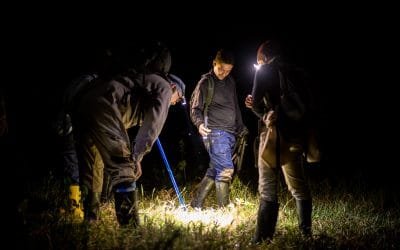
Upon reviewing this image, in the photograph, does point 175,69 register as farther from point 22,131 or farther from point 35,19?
point 22,131

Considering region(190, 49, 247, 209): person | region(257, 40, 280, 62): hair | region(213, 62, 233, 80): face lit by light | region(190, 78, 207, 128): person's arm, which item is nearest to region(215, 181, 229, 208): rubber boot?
region(190, 49, 247, 209): person

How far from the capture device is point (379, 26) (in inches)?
640

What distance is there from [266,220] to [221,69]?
102 inches

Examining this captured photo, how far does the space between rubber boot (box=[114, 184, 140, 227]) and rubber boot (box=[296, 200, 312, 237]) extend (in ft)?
5.82

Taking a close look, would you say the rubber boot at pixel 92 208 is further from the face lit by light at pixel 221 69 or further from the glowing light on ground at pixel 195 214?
the face lit by light at pixel 221 69

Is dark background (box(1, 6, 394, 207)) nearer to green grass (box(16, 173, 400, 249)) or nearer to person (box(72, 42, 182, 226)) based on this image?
green grass (box(16, 173, 400, 249))

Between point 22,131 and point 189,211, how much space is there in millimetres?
4513

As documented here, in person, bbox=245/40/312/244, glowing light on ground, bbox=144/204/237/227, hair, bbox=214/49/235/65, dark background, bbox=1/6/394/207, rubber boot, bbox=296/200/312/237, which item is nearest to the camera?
person, bbox=245/40/312/244

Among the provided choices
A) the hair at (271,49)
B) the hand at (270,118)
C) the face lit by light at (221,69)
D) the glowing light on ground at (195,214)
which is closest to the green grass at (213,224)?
the glowing light on ground at (195,214)

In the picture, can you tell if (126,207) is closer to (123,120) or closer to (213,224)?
(123,120)

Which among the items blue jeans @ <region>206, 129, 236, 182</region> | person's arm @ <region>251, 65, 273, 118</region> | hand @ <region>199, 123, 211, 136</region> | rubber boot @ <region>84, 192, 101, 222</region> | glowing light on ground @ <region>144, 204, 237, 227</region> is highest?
person's arm @ <region>251, 65, 273, 118</region>

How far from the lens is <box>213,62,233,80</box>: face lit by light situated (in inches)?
258

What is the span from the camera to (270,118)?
4691mm

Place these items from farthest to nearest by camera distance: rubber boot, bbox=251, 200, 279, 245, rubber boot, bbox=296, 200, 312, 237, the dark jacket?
1. the dark jacket
2. rubber boot, bbox=296, 200, 312, 237
3. rubber boot, bbox=251, 200, 279, 245
